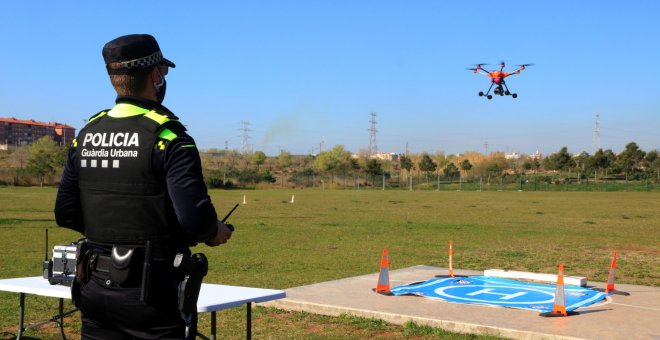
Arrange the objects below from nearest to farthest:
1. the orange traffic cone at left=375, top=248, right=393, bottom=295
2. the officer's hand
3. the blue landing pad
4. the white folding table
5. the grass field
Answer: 1. the officer's hand
2. the white folding table
3. the grass field
4. the blue landing pad
5. the orange traffic cone at left=375, top=248, right=393, bottom=295

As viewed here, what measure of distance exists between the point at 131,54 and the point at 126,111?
11.0 inches

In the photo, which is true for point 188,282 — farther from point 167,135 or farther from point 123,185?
point 167,135

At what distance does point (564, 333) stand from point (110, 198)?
628cm

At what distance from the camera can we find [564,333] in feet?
27.0

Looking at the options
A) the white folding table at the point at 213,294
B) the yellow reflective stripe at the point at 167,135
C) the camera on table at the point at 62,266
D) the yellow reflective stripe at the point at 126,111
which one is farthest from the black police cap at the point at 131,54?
the camera on table at the point at 62,266

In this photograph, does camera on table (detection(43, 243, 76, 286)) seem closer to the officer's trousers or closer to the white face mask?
the officer's trousers

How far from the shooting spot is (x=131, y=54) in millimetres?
3541

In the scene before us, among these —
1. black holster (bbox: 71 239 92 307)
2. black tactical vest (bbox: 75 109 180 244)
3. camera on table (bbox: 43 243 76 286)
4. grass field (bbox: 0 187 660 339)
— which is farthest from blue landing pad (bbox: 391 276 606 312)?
black tactical vest (bbox: 75 109 180 244)

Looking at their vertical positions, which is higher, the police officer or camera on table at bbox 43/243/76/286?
the police officer

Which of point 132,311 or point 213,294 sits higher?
point 132,311

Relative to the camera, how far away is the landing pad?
8461 millimetres

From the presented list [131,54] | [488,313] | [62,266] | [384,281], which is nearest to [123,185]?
[131,54]

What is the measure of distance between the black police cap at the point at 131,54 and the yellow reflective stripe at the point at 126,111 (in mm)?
169

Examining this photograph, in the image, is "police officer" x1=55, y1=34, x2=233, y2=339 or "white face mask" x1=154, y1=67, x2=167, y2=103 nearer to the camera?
"police officer" x1=55, y1=34, x2=233, y2=339
